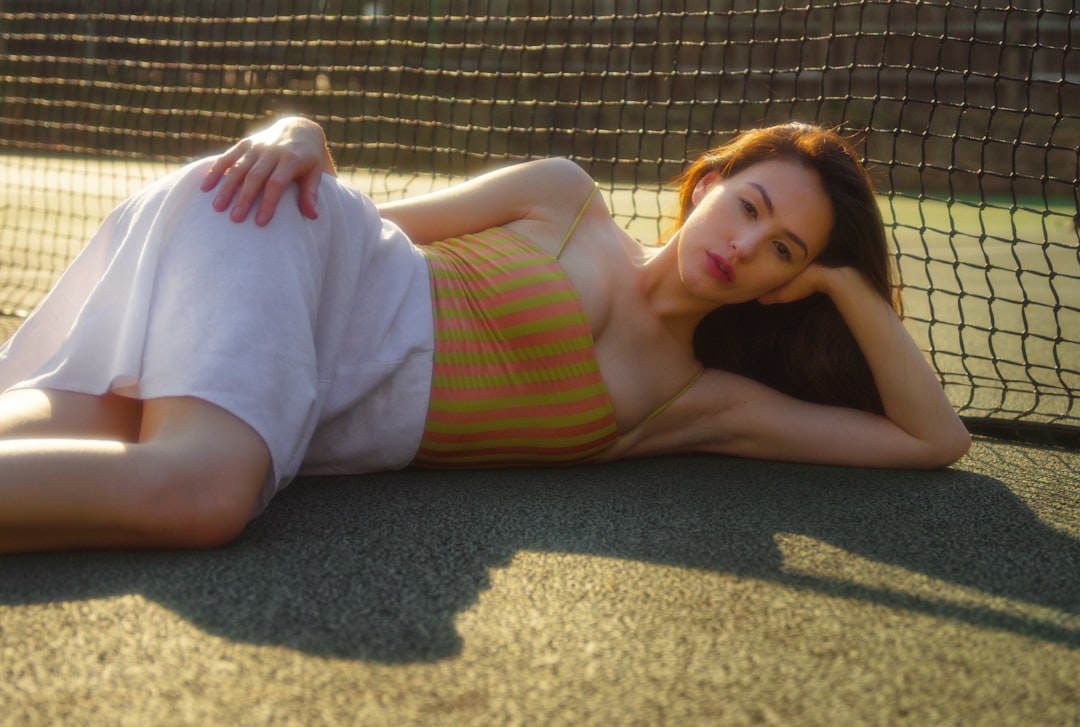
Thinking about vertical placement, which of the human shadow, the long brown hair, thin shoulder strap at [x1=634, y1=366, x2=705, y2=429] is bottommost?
the human shadow

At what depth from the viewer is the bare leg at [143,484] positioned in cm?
128

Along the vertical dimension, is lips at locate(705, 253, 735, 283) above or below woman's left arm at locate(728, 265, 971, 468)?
above

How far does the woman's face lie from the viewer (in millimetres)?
1778

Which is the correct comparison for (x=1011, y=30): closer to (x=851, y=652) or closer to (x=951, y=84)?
(x=951, y=84)

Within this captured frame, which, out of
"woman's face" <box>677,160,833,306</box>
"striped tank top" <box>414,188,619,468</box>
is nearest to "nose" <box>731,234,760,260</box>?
"woman's face" <box>677,160,833,306</box>

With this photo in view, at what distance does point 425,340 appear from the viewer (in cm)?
175

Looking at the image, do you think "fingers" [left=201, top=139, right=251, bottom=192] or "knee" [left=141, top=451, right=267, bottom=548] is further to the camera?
"fingers" [left=201, top=139, right=251, bottom=192]

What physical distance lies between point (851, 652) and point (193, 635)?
71 centimetres

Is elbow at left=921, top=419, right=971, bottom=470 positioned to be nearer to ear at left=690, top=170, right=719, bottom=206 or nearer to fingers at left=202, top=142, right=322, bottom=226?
ear at left=690, top=170, right=719, bottom=206

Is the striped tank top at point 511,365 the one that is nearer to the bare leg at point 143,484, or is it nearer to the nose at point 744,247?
the nose at point 744,247

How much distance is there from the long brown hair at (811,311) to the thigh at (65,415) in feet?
3.30

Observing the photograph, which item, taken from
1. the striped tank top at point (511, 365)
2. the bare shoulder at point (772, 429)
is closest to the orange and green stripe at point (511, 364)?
the striped tank top at point (511, 365)

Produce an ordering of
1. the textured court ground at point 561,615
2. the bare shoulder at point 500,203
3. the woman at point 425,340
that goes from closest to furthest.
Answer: the textured court ground at point 561,615 → the woman at point 425,340 → the bare shoulder at point 500,203

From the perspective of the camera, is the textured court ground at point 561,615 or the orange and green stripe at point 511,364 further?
the orange and green stripe at point 511,364
